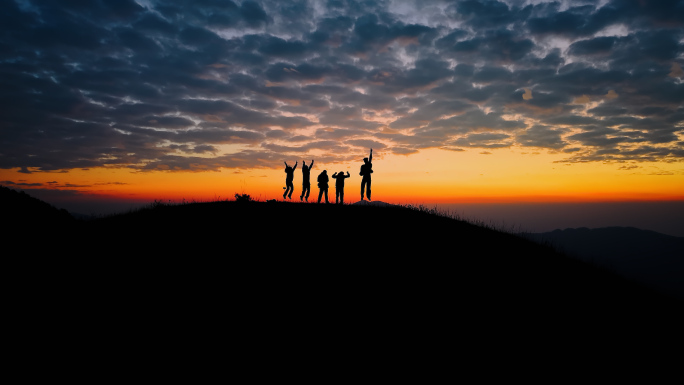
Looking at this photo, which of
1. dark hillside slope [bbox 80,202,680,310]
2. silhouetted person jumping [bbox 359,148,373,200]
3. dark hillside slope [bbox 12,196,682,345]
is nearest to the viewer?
dark hillside slope [bbox 12,196,682,345]

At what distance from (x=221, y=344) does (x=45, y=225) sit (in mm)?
12126

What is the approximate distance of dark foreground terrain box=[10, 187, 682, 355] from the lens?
976 cm

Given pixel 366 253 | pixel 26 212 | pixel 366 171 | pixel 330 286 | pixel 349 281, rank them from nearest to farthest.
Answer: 1. pixel 330 286
2. pixel 349 281
3. pixel 366 253
4. pixel 26 212
5. pixel 366 171

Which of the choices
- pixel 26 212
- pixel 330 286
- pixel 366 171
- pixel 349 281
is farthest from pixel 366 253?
pixel 26 212

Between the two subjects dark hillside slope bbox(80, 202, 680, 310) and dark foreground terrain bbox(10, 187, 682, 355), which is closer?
dark foreground terrain bbox(10, 187, 682, 355)

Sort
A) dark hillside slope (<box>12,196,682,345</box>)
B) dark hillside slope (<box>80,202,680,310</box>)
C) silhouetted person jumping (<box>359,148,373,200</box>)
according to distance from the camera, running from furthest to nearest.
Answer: silhouetted person jumping (<box>359,148,373,200</box>) → dark hillside slope (<box>80,202,680,310</box>) → dark hillside slope (<box>12,196,682,345</box>)

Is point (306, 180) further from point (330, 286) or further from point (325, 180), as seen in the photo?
point (330, 286)

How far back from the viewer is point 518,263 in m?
15.0

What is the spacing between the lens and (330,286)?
11.5 metres

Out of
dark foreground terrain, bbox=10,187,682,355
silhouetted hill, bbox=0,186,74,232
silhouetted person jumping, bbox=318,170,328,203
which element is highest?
silhouetted person jumping, bbox=318,170,328,203

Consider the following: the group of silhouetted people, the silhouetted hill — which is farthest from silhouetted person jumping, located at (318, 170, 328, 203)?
the silhouetted hill

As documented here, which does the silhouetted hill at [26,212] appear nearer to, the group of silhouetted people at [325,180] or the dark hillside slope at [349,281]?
the dark hillside slope at [349,281]

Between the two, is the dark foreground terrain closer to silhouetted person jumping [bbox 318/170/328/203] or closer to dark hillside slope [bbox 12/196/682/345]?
dark hillside slope [bbox 12/196/682/345]

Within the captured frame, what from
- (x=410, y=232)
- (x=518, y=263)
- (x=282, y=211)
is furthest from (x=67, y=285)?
(x=518, y=263)
